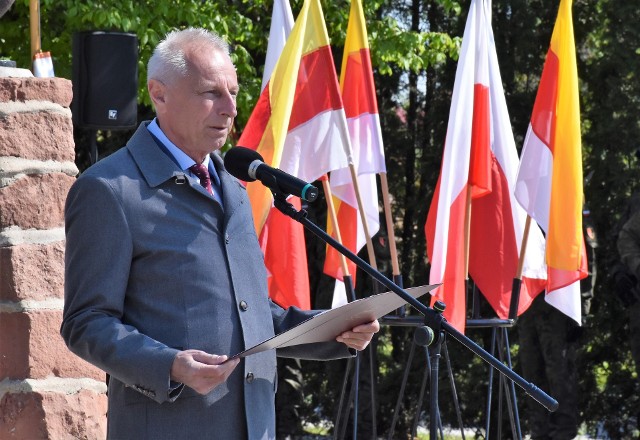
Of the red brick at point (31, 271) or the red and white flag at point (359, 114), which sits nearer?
the red brick at point (31, 271)

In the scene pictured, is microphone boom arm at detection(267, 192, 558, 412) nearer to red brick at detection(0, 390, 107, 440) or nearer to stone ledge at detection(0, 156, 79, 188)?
stone ledge at detection(0, 156, 79, 188)

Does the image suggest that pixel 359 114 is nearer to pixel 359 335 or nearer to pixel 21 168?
pixel 21 168

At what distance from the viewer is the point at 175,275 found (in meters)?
2.57

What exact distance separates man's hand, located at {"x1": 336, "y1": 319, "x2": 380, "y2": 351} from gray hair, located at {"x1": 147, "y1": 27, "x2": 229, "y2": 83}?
2.33 feet

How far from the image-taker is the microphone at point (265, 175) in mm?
2668

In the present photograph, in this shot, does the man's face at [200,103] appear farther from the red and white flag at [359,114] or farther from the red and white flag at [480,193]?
the red and white flag at [359,114]

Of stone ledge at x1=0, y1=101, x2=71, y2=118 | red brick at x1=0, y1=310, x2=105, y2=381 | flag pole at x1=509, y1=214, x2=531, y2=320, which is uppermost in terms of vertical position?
stone ledge at x1=0, y1=101, x2=71, y2=118

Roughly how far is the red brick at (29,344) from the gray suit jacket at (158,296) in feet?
1.24

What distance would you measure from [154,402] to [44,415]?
525 mm

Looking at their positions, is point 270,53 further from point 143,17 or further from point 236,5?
point 236,5

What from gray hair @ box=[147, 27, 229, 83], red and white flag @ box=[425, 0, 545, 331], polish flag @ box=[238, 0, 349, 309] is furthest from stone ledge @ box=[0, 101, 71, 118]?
red and white flag @ box=[425, 0, 545, 331]

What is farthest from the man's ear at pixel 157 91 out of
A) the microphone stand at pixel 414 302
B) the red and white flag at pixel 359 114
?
the red and white flag at pixel 359 114

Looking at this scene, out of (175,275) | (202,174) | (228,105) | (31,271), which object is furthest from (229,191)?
(31,271)

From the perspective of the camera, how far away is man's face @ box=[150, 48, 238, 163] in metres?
2.70
